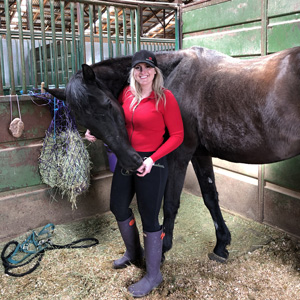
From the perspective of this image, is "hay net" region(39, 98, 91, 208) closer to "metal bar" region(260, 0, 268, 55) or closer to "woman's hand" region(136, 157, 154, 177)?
"woman's hand" region(136, 157, 154, 177)

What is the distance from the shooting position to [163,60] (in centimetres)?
232

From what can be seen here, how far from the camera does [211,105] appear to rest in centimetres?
214

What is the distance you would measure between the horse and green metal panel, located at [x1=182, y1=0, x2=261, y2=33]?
0.95 metres

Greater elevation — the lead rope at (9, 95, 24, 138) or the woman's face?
the woman's face

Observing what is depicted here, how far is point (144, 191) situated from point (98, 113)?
56 cm

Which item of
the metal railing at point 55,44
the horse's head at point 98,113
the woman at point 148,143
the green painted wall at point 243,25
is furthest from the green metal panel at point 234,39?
the horse's head at point 98,113

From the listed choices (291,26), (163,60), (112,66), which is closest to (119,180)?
(112,66)

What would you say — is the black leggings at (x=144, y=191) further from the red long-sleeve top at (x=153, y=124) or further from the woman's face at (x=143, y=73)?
the woman's face at (x=143, y=73)

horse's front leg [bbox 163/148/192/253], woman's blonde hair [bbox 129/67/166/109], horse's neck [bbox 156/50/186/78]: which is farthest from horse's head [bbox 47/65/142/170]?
horse's neck [bbox 156/50/186/78]

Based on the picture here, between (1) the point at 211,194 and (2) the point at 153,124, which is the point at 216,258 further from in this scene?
(2) the point at 153,124

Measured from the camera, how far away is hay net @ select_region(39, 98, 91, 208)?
9.41ft

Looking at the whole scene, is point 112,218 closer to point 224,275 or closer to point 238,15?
point 224,275

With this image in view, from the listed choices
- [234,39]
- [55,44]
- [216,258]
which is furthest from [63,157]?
[234,39]

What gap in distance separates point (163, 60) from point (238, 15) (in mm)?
1262
